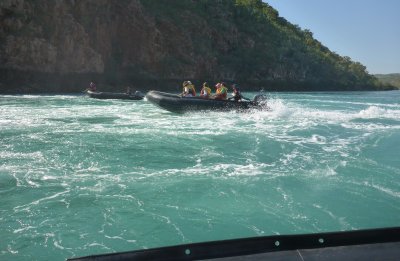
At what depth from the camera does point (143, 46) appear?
40469 millimetres

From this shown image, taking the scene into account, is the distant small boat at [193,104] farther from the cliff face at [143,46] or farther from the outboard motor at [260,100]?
the cliff face at [143,46]

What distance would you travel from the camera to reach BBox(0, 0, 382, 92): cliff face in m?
30.0

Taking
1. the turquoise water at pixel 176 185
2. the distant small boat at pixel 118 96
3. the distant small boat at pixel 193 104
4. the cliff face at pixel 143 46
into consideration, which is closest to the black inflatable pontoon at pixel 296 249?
the turquoise water at pixel 176 185

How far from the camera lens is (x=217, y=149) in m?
10.4

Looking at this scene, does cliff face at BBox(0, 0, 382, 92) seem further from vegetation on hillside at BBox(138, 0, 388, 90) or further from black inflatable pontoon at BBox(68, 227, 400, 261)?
black inflatable pontoon at BBox(68, 227, 400, 261)

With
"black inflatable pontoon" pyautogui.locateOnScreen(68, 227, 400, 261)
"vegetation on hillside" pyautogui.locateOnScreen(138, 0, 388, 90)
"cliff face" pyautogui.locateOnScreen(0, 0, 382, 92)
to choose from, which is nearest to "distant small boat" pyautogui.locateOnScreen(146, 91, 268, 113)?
"black inflatable pontoon" pyautogui.locateOnScreen(68, 227, 400, 261)

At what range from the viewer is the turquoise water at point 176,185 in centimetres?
517

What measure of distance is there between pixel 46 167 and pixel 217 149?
173 inches

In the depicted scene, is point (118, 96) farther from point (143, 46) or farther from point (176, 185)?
point (176, 185)

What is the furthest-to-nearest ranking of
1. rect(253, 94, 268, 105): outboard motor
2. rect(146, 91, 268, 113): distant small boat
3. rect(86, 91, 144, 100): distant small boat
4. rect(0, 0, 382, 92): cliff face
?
rect(0, 0, 382, 92): cliff face, rect(86, 91, 144, 100): distant small boat, rect(253, 94, 268, 105): outboard motor, rect(146, 91, 268, 113): distant small boat

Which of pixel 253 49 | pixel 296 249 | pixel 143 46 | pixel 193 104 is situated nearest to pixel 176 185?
pixel 296 249

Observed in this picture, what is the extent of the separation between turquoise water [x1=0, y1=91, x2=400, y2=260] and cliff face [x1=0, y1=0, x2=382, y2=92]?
62.9 ft

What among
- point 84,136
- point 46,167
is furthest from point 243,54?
point 46,167

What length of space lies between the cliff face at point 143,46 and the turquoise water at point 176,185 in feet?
62.9
